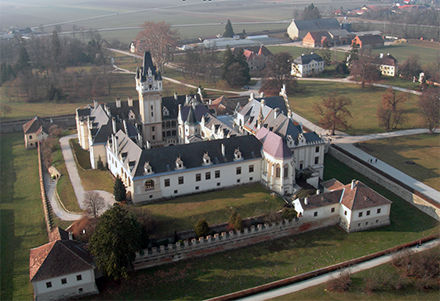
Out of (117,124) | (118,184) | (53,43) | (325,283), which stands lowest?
(325,283)

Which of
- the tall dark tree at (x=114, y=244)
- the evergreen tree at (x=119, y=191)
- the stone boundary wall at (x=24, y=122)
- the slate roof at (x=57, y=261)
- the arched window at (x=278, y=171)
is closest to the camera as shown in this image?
the slate roof at (x=57, y=261)

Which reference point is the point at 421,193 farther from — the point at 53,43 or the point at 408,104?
the point at 53,43

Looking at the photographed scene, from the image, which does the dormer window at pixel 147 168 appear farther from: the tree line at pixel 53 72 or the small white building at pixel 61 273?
the tree line at pixel 53 72

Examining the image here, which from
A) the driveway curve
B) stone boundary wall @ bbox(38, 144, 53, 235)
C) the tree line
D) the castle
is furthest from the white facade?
the tree line

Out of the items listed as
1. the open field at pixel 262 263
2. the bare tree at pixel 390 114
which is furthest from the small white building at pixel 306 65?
the open field at pixel 262 263

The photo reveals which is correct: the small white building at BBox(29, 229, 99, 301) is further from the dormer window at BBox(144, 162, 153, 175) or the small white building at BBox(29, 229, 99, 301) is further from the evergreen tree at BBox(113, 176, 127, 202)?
the dormer window at BBox(144, 162, 153, 175)

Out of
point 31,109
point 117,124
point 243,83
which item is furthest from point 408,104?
point 31,109

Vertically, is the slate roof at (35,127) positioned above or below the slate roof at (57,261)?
above
